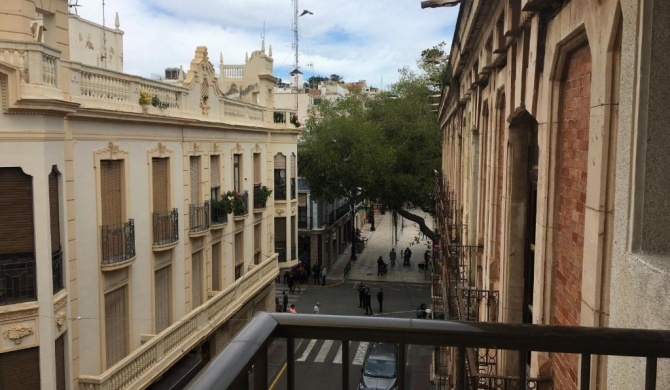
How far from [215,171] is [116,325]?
22.3ft

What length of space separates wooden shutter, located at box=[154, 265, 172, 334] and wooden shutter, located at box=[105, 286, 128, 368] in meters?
1.52

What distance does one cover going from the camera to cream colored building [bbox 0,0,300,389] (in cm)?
1048

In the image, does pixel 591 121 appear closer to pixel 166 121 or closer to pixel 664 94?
pixel 664 94

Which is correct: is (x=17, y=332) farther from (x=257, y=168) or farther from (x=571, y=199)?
(x=257, y=168)

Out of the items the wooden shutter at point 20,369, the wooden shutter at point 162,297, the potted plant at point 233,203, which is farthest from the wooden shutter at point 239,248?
the wooden shutter at point 20,369

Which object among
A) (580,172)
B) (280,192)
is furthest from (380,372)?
(580,172)

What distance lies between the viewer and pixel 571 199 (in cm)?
451

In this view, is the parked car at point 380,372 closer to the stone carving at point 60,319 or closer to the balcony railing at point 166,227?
the balcony railing at point 166,227

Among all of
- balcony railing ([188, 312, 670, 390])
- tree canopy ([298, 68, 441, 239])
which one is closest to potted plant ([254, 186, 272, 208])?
tree canopy ([298, 68, 441, 239])

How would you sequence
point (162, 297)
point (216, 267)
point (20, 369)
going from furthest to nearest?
point (216, 267), point (162, 297), point (20, 369)

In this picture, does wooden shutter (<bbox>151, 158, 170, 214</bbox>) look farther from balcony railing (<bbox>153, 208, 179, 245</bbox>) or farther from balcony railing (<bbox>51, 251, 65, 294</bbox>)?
balcony railing (<bbox>51, 251, 65, 294</bbox>)

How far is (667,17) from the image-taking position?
2.75 metres

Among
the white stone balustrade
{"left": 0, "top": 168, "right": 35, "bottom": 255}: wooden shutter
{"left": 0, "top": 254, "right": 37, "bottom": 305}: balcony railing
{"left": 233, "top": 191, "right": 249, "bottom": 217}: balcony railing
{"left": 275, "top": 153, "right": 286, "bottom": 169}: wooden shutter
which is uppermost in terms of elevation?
{"left": 275, "top": 153, "right": 286, "bottom": 169}: wooden shutter

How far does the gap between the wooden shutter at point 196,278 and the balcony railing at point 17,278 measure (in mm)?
7456
